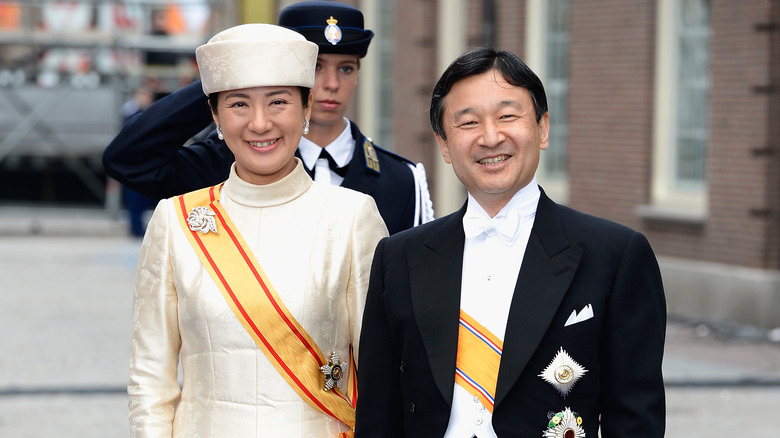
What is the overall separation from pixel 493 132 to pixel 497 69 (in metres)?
0.14

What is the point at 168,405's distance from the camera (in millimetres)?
3260

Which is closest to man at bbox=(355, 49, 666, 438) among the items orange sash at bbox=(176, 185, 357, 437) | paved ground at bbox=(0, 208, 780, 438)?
orange sash at bbox=(176, 185, 357, 437)

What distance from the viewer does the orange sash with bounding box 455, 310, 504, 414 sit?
2.88 metres

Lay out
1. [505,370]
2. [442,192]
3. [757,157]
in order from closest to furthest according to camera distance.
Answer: [505,370] < [757,157] < [442,192]

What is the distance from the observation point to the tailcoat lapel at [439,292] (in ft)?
9.48

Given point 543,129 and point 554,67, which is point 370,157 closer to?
point 543,129

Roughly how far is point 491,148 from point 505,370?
48 cm

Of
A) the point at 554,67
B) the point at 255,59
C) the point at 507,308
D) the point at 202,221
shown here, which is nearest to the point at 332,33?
the point at 255,59

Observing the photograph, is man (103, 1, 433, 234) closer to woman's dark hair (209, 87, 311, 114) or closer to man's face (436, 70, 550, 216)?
woman's dark hair (209, 87, 311, 114)

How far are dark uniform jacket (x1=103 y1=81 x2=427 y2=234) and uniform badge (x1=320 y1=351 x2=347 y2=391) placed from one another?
883mm

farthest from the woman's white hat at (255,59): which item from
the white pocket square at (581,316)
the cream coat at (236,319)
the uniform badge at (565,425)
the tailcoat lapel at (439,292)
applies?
the uniform badge at (565,425)

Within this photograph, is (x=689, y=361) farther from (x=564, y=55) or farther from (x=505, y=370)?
(x=505, y=370)

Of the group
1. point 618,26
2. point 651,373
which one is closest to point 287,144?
point 651,373

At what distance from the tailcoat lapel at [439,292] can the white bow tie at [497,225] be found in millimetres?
47
